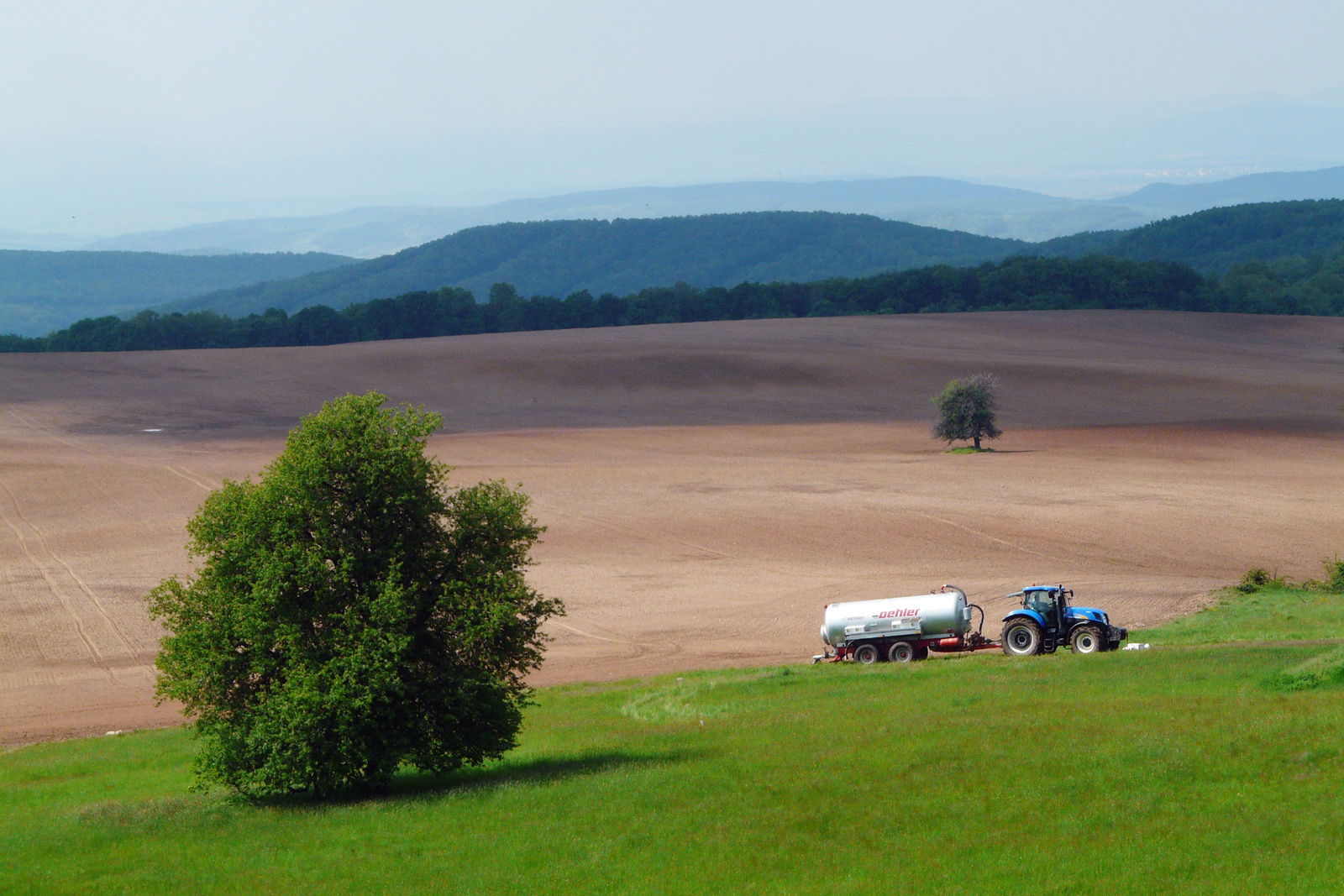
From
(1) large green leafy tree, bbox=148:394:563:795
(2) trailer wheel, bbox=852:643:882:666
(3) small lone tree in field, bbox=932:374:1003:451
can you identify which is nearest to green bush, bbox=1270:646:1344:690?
(2) trailer wheel, bbox=852:643:882:666

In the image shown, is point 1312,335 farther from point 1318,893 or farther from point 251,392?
point 1318,893

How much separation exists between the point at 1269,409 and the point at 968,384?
75.9ft

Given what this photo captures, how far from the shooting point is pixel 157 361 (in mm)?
101250

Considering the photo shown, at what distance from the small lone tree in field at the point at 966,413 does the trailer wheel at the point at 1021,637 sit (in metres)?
40.0

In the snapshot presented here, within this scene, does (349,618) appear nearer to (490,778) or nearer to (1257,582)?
(490,778)

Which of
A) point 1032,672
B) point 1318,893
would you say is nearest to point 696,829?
point 1318,893

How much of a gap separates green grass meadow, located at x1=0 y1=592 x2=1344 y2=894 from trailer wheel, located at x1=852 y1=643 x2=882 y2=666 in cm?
609

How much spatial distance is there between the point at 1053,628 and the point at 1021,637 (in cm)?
76

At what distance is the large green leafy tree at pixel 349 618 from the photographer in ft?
60.0

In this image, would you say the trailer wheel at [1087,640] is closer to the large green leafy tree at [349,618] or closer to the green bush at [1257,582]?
the green bush at [1257,582]

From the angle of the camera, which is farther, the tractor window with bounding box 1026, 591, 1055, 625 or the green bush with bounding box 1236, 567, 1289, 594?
the green bush with bounding box 1236, 567, 1289, 594

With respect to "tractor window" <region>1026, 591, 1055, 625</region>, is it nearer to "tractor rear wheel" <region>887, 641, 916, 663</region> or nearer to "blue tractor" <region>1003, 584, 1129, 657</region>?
"blue tractor" <region>1003, 584, 1129, 657</region>

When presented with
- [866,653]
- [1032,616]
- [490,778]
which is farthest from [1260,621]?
[490,778]

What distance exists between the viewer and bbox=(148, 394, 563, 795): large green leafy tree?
18.3 metres
